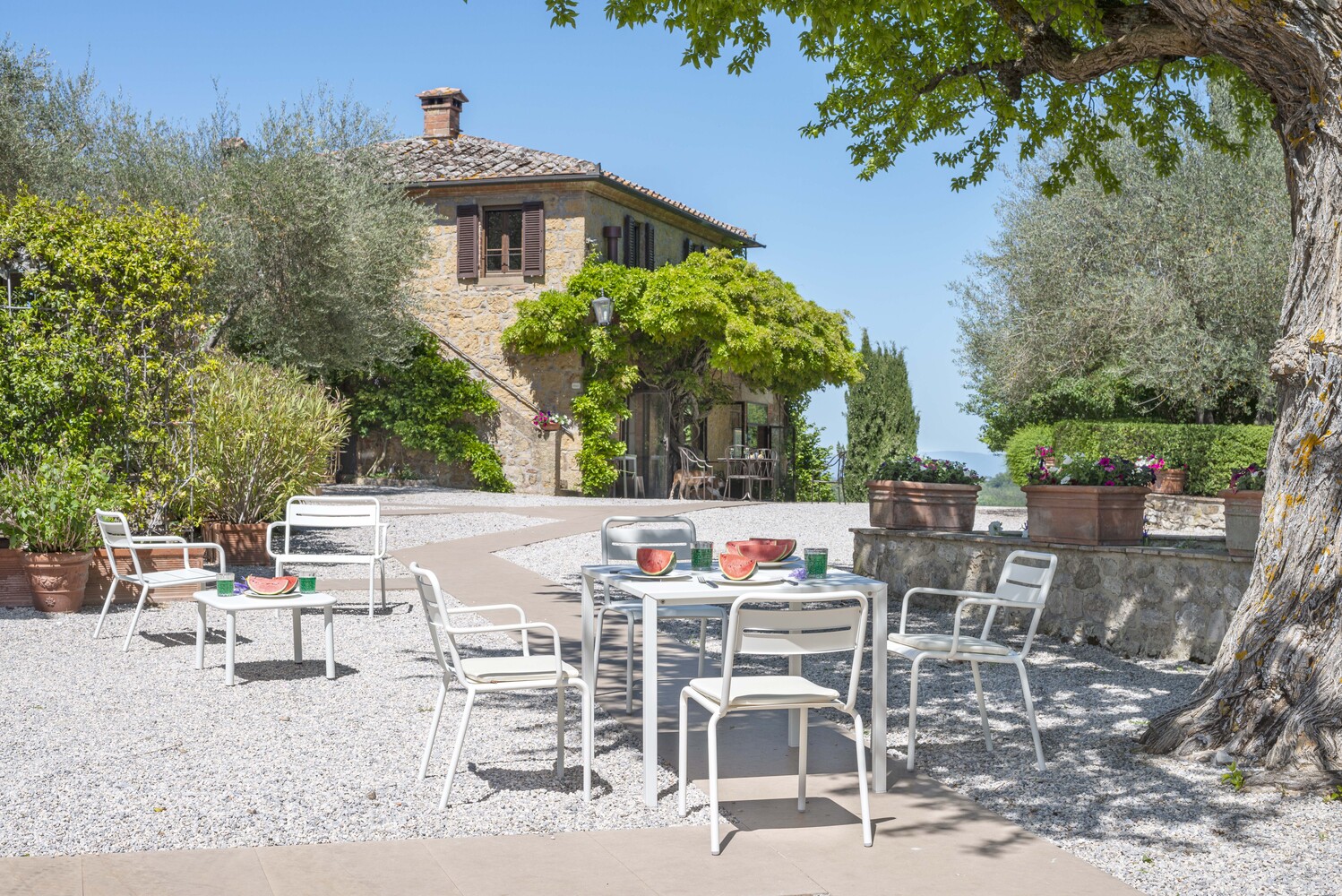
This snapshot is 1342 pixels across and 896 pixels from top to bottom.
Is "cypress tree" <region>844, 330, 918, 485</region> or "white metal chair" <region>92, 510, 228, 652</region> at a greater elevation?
"cypress tree" <region>844, 330, 918, 485</region>

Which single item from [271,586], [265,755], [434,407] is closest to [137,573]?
[271,586]

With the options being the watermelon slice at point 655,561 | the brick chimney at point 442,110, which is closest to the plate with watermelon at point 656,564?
the watermelon slice at point 655,561

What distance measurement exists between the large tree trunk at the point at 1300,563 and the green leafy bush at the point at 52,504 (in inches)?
280

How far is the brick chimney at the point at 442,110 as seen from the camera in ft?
78.2

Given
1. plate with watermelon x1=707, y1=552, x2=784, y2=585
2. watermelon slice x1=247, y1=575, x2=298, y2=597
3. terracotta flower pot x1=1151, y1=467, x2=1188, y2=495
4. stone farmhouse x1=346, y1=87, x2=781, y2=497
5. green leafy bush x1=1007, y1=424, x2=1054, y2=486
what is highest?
stone farmhouse x1=346, y1=87, x2=781, y2=497

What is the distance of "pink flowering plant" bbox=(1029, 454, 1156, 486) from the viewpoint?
7.95 metres

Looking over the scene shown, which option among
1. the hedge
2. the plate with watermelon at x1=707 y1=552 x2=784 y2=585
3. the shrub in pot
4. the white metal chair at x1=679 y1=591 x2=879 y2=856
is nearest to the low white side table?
the plate with watermelon at x1=707 y1=552 x2=784 y2=585

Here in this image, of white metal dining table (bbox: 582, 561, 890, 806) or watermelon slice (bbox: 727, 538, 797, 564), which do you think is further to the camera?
watermelon slice (bbox: 727, 538, 797, 564)

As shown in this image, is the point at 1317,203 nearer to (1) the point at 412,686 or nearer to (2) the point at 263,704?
(1) the point at 412,686

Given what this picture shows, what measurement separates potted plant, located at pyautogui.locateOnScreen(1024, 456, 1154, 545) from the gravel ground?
0.79 m

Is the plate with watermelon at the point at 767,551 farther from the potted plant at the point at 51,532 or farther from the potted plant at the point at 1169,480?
Result: the potted plant at the point at 1169,480

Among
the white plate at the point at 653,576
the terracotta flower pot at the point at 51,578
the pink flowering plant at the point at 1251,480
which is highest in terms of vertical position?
the pink flowering plant at the point at 1251,480

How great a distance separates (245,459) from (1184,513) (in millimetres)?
11336

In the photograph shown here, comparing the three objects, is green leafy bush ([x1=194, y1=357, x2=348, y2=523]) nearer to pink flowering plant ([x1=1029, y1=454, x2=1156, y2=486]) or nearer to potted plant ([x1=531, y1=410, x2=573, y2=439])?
pink flowering plant ([x1=1029, y1=454, x2=1156, y2=486])
